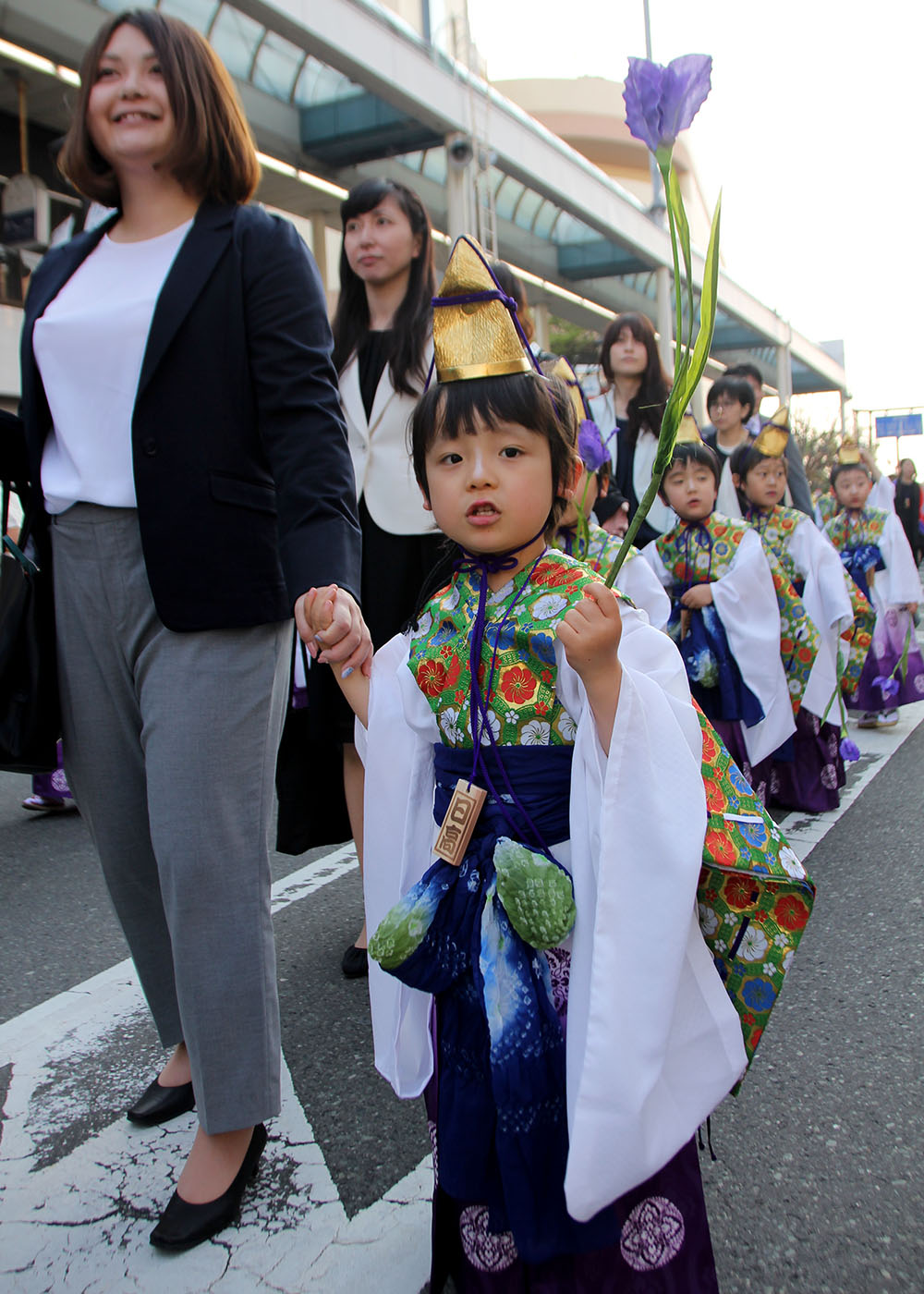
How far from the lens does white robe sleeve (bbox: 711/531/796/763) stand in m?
4.02

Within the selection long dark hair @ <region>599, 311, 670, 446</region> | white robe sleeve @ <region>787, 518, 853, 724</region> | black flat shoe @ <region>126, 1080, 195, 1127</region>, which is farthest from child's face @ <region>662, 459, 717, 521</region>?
black flat shoe @ <region>126, 1080, 195, 1127</region>

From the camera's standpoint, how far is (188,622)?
1761mm

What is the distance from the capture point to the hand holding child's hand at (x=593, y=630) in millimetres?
1352

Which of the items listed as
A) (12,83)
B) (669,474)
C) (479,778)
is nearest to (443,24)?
(12,83)

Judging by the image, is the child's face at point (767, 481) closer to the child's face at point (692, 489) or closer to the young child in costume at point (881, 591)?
the child's face at point (692, 489)

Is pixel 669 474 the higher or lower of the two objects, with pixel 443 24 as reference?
lower

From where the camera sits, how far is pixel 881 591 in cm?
628

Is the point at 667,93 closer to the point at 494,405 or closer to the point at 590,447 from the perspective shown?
the point at 494,405

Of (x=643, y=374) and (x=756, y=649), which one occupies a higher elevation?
(x=643, y=374)

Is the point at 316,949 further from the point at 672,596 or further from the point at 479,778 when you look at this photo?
the point at 672,596

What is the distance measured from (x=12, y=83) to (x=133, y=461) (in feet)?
33.8

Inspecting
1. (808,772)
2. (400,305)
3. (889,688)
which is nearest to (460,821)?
(400,305)

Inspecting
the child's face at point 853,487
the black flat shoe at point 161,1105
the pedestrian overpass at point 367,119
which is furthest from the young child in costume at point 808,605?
the pedestrian overpass at point 367,119

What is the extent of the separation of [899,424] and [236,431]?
38787 millimetres
